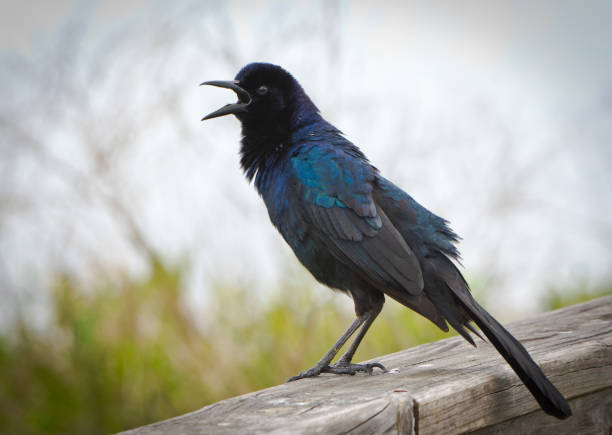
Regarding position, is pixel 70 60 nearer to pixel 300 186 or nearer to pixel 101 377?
pixel 101 377

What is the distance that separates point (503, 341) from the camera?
2018 mm

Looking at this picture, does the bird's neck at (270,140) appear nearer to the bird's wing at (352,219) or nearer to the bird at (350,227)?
the bird at (350,227)

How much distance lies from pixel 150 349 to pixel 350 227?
299 centimetres

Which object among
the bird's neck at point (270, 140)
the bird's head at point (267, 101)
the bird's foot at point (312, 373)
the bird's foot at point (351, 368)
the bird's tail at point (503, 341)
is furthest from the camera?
the bird's head at point (267, 101)

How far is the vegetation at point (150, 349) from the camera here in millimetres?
4918

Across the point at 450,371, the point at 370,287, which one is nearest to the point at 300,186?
the point at 370,287

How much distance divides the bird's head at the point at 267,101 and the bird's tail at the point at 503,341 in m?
1.01

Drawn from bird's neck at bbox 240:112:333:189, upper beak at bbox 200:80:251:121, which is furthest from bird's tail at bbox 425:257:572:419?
upper beak at bbox 200:80:251:121

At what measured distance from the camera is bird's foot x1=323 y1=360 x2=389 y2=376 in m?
2.41

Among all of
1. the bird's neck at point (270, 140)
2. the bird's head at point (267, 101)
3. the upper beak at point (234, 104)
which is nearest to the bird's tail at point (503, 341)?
the bird's neck at point (270, 140)

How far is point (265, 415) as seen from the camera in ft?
5.69

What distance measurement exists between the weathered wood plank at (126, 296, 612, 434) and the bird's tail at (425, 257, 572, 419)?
85mm

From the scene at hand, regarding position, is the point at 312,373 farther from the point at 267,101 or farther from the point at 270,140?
the point at 267,101

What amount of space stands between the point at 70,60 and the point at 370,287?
137 inches
